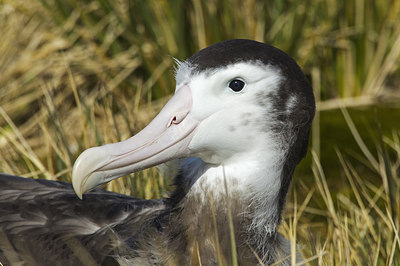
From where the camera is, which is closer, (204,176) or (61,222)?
(204,176)

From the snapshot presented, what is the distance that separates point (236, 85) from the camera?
190cm

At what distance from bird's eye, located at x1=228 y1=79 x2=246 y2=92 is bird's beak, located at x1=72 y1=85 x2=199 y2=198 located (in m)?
0.12

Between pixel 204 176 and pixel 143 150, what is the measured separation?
0.24 m

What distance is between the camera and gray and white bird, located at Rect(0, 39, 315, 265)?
→ 1885 mm

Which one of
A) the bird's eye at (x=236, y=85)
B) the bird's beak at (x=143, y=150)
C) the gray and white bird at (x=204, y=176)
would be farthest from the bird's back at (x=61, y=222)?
the bird's eye at (x=236, y=85)

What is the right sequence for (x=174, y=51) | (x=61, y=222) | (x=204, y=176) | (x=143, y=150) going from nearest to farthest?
(x=143, y=150)
(x=204, y=176)
(x=61, y=222)
(x=174, y=51)

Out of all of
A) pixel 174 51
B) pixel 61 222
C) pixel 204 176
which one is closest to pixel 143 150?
pixel 204 176

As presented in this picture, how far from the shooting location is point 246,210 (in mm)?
2016

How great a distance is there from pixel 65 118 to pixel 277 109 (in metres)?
2.39

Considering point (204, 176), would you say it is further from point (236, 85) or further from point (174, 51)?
point (174, 51)

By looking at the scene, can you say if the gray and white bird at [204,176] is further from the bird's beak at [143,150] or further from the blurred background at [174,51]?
the blurred background at [174,51]

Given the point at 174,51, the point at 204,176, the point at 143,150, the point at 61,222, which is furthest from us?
the point at 174,51

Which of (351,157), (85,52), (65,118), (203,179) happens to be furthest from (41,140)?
(203,179)

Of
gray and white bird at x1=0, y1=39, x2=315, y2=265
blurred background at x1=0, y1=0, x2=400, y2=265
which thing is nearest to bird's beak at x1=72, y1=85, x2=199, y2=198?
gray and white bird at x1=0, y1=39, x2=315, y2=265
